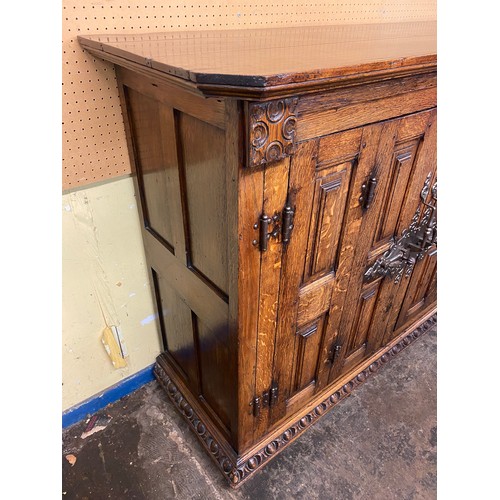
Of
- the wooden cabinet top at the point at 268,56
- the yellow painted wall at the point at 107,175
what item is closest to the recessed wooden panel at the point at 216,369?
the yellow painted wall at the point at 107,175

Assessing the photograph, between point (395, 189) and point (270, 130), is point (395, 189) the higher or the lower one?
the lower one

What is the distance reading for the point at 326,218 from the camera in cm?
101

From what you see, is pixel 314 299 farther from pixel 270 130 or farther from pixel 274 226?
pixel 270 130

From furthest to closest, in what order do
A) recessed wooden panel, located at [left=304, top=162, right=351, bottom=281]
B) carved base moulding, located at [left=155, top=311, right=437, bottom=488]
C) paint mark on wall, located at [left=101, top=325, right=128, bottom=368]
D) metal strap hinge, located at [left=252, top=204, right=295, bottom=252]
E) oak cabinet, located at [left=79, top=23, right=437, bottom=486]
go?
paint mark on wall, located at [left=101, top=325, right=128, bottom=368] → carved base moulding, located at [left=155, top=311, right=437, bottom=488] → recessed wooden panel, located at [left=304, top=162, right=351, bottom=281] → metal strap hinge, located at [left=252, top=204, right=295, bottom=252] → oak cabinet, located at [left=79, top=23, right=437, bottom=486]

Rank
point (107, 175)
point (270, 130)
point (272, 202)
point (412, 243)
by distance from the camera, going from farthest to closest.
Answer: point (412, 243), point (107, 175), point (272, 202), point (270, 130)

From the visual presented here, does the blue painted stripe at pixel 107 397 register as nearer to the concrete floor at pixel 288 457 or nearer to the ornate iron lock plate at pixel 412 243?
the concrete floor at pixel 288 457

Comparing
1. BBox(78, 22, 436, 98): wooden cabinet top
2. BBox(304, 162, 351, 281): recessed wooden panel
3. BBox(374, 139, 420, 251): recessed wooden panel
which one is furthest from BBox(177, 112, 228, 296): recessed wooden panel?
BBox(374, 139, 420, 251): recessed wooden panel

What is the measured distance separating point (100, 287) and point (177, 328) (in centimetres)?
32

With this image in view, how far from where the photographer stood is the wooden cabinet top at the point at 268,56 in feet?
2.02

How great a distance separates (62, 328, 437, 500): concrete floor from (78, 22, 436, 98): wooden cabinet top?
1315 millimetres

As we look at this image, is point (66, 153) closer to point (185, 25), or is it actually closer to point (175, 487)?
point (185, 25)

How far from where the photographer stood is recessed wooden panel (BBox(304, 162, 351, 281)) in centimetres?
95

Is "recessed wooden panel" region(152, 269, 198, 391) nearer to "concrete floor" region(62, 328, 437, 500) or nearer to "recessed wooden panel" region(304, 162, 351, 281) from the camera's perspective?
"concrete floor" region(62, 328, 437, 500)

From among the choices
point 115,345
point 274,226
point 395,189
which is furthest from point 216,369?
point 395,189
